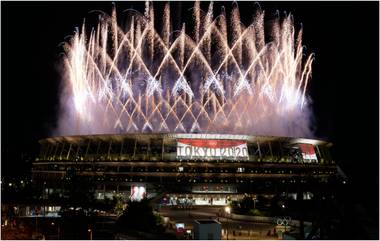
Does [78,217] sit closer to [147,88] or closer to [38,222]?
[38,222]

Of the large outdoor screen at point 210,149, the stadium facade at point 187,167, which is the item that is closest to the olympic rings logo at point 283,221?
the stadium facade at point 187,167

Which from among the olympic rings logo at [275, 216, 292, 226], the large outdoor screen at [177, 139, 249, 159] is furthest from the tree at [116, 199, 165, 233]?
the large outdoor screen at [177, 139, 249, 159]

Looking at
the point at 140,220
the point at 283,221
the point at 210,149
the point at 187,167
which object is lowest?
the point at 283,221

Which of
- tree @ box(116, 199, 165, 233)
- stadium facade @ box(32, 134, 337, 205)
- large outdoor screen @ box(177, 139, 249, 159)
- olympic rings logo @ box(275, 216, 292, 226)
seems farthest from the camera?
large outdoor screen @ box(177, 139, 249, 159)

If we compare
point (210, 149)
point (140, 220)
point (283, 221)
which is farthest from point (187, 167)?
point (140, 220)

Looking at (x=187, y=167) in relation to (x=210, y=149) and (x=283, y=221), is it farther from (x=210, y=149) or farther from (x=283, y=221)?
(x=283, y=221)

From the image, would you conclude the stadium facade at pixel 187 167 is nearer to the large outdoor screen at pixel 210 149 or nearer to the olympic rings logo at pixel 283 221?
the large outdoor screen at pixel 210 149

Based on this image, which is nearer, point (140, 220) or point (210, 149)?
point (140, 220)

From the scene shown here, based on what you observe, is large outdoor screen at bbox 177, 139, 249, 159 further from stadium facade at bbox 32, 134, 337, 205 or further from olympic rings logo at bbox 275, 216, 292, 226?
olympic rings logo at bbox 275, 216, 292, 226
